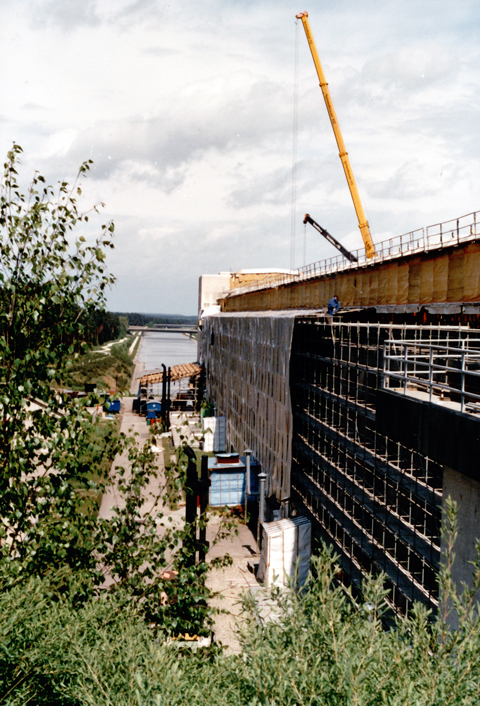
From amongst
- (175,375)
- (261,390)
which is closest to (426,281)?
(261,390)

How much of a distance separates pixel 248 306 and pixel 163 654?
51080 millimetres

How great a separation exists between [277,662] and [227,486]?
89.6 feet

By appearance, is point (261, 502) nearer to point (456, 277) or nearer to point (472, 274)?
point (456, 277)

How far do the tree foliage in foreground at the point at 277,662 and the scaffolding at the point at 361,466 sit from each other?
3725mm

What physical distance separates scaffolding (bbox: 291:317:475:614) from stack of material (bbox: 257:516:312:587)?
2.57 ft

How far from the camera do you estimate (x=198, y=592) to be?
30.4 ft

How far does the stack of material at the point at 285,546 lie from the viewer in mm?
21998

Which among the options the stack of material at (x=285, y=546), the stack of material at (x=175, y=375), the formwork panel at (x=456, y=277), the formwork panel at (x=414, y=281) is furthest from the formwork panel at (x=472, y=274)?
the stack of material at (x=175, y=375)

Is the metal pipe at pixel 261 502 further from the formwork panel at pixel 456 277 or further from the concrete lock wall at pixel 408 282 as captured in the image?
the formwork panel at pixel 456 277

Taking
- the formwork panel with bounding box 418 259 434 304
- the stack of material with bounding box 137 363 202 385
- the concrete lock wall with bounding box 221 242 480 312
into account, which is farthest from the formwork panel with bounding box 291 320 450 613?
the stack of material with bounding box 137 363 202 385

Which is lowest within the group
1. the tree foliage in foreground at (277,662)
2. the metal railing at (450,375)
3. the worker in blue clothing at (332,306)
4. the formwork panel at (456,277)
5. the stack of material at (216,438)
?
the stack of material at (216,438)

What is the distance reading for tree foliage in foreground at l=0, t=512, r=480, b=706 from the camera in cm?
507

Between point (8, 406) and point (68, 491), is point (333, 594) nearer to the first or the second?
point (68, 491)

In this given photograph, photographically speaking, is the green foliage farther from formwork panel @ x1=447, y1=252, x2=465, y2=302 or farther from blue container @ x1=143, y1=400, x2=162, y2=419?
formwork panel @ x1=447, y1=252, x2=465, y2=302
